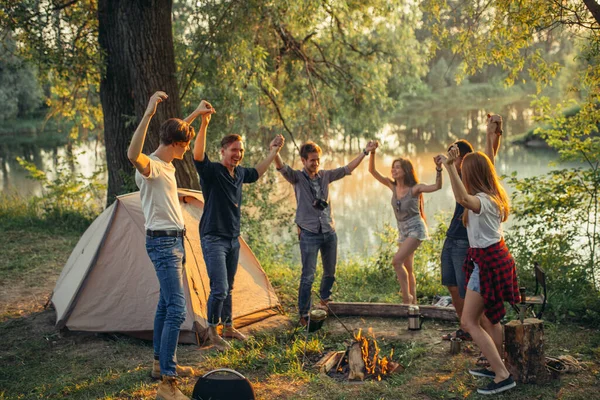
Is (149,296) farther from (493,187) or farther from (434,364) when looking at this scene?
(493,187)

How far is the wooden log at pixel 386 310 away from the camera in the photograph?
19.3 ft

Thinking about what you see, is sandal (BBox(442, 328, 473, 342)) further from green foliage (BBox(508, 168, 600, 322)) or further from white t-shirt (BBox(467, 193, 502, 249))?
green foliage (BBox(508, 168, 600, 322))

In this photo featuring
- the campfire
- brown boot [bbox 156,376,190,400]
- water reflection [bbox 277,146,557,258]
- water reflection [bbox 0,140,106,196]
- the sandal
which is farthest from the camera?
water reflection [bbox 0,140,106,196]

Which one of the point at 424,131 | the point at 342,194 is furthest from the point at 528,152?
the point at 342,194

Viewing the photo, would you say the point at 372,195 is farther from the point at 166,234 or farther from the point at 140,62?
the point at 166,234

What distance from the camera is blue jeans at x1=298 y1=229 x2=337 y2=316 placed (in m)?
5.69

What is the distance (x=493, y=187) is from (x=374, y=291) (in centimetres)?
346

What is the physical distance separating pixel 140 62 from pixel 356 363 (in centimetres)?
516

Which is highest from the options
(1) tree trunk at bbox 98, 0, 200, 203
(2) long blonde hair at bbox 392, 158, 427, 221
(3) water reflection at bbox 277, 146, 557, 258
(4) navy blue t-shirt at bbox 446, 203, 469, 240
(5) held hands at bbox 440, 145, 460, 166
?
(1) tree trunk at bbox 98, 0, 200, 203

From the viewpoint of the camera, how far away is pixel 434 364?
4.86m

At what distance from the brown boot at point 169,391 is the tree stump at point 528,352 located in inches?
91.3

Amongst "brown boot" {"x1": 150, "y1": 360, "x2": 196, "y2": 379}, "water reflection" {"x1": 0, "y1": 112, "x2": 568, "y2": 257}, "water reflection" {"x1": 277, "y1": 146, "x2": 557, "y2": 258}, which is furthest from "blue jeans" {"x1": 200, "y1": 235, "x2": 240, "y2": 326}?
"water reflection" {"x1": 277, "y1": 146, "x2": 557, "y2": 258}

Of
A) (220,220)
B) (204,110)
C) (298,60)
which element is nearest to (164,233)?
(220,220)

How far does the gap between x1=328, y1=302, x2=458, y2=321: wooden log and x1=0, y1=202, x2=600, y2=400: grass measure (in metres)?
0.08
